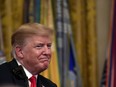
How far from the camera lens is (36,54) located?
64.6 inches

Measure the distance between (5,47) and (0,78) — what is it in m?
1.04

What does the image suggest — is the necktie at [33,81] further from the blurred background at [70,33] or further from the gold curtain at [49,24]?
the gold curtain at [49,24]

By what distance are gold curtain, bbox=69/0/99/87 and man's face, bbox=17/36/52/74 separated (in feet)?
4.30

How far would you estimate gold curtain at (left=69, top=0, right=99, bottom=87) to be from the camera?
9.64 ft

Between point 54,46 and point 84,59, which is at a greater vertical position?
point 54,46

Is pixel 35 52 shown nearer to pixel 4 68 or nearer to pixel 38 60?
pixel 38 60

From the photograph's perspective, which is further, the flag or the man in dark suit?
the flag

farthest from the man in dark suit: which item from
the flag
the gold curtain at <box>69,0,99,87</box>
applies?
the flag

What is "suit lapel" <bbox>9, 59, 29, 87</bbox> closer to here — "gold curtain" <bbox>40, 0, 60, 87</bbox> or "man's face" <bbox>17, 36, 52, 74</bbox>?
"man's face" <bbox>17, 36, 52, 74</bbox>

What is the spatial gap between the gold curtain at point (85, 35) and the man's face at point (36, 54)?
1.31 m

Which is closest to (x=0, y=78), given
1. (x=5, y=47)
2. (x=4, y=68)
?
(x=4, y=68)

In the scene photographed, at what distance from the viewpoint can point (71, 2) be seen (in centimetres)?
296

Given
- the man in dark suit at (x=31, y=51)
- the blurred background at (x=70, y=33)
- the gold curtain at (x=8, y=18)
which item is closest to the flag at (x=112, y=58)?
the blurred background at (x=70, y=33)

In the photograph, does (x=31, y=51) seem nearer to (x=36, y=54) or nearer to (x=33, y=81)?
(x=36, y=54)
